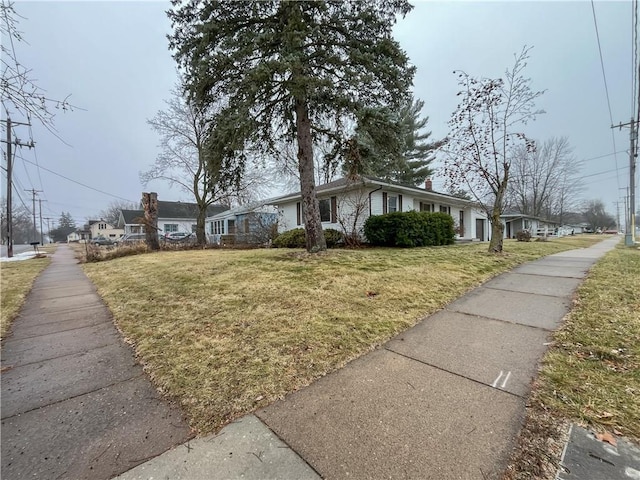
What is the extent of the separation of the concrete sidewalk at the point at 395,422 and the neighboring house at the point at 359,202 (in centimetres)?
803

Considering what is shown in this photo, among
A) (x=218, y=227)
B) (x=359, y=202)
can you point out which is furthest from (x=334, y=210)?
(x=218, y=227)

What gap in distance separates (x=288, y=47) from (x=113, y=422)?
798 cm

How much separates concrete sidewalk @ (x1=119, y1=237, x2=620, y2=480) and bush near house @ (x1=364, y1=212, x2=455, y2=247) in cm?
877

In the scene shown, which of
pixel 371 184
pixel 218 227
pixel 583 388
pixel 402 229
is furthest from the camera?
pixel 218 227

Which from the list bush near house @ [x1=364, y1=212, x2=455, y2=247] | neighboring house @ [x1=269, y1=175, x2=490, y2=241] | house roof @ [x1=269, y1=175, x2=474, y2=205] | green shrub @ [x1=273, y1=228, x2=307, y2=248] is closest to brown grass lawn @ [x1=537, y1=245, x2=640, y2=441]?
house roof @ [x1=269, y1=175, x2=474, y2=205]

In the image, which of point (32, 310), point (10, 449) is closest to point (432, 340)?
point (10, 449)

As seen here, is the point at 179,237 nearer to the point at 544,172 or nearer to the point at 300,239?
the point at 300,239

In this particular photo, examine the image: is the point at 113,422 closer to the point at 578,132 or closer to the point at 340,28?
the point at 340,28

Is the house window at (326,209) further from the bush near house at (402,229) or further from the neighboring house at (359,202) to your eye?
the bush near house at (402,229)

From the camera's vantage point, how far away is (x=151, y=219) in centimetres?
1521

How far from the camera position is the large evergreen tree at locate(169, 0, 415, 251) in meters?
7.00

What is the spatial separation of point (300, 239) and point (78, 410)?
454 inches

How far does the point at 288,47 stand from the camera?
6973 millimetres

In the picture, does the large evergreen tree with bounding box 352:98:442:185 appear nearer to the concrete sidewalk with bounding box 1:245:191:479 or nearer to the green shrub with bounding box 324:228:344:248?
the green shrub with bounding box 324:228:344:248
